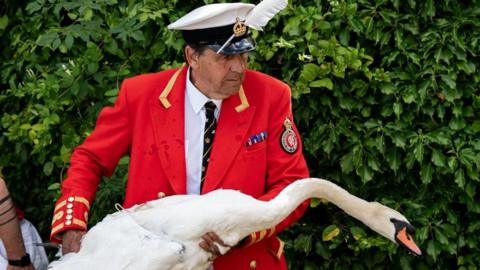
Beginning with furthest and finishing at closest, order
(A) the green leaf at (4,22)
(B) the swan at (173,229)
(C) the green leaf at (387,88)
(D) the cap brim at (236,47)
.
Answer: (A) the green leaf at (4,22)
(C) the green leaf at (387,88)
(D) the cap brim at (236,47)
(B) the swan at (173,229)

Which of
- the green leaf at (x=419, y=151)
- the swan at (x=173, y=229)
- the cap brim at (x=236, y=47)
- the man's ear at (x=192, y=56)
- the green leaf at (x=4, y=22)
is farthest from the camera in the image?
the green leaf at (x=4, y=22)

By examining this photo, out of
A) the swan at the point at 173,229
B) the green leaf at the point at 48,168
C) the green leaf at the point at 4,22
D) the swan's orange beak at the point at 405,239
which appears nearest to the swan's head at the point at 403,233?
the swan's orange beak at the point at 405,239

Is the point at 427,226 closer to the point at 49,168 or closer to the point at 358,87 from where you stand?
the point at 358,87

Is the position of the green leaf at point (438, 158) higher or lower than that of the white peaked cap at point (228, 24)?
lower

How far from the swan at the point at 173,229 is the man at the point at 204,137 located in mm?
120

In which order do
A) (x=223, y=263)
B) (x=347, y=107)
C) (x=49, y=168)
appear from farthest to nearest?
(x=49, y=168)
(x=347, y=107)
(x=223, y=263)

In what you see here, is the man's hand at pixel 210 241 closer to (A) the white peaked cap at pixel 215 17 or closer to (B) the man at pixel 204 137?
(B) the man at pixel 204 137

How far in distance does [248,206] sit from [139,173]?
541 millimetres

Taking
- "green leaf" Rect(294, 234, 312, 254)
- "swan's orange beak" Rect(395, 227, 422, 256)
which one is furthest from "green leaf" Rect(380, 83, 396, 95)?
"swan's orange beak" Rect(395, 227, 422, 256)

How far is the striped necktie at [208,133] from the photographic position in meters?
3.39

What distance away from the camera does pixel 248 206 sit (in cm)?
315

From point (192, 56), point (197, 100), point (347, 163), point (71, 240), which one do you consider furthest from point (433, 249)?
point (71, 240)

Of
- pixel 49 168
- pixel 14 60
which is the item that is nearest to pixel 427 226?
pixel 49 168

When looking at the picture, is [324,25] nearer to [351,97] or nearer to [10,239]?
[351,97]
